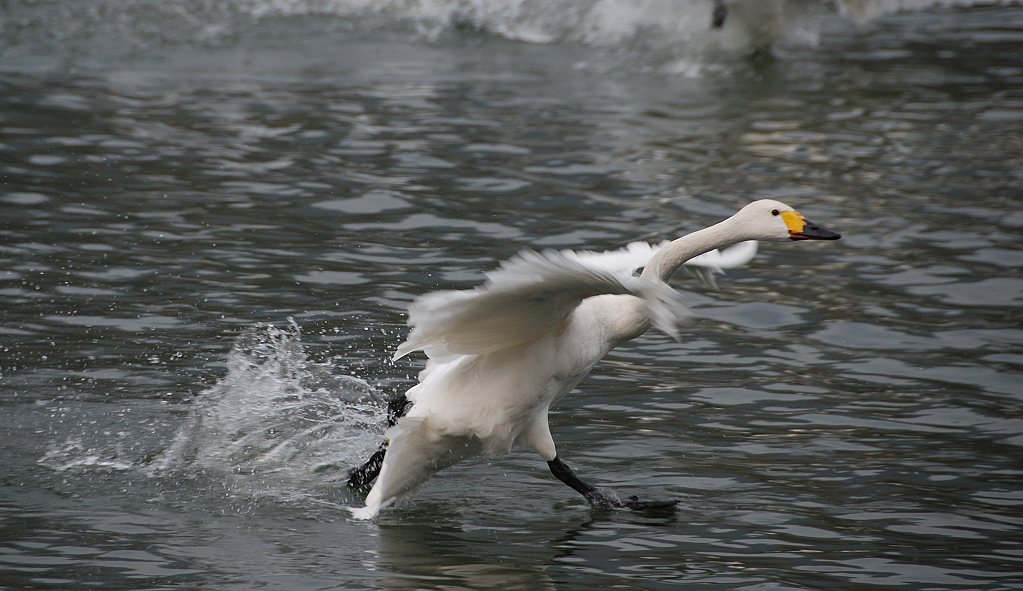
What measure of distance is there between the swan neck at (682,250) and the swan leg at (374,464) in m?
1.31

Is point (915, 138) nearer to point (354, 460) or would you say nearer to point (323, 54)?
point (323, 54)

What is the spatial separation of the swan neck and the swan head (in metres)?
0.09

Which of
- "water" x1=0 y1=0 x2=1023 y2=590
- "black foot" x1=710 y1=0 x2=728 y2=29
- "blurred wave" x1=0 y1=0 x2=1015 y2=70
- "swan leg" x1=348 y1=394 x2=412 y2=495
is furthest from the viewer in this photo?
"black foot" x1=710 y1=0 x2=728 y2=29

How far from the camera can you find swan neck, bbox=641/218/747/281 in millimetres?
6148

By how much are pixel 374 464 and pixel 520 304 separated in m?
1.38

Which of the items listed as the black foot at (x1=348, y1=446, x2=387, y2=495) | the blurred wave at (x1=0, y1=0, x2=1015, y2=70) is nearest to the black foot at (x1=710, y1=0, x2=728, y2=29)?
the blurred wave at (x1=0, y1=0, x2=1015, y2=70)

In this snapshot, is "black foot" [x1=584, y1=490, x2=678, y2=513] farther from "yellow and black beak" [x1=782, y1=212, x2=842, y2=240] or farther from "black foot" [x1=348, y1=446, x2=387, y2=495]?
"yellow and black beak" [x1=782, y1=212, x2=842, y2=240]

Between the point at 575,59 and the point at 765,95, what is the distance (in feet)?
8.76

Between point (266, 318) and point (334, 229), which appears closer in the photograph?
point (266, 318)

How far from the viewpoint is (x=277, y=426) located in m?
7.37

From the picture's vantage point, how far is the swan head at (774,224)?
627 centimetres

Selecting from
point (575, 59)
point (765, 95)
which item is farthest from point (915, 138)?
point (575, 59)

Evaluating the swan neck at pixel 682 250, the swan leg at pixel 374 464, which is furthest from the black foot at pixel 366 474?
the swan neck at pixel 682 250

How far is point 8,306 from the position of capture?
8680 mm
